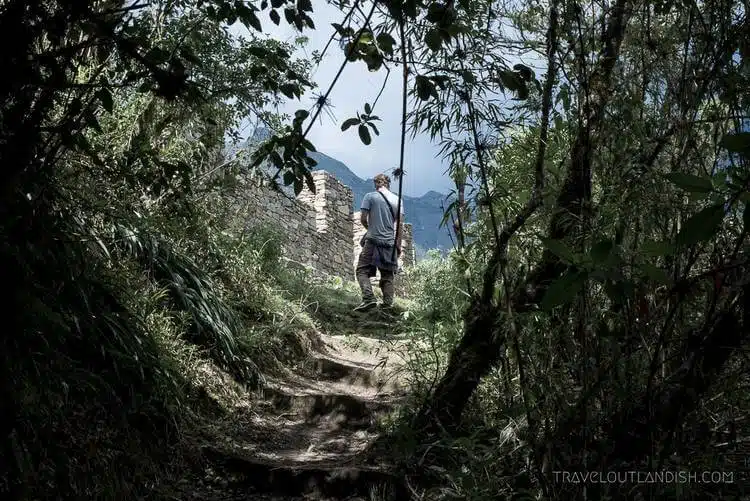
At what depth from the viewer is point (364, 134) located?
2049 mm

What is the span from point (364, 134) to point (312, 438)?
9.48 feet

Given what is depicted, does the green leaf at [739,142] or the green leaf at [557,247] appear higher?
the green leaf at [739,142]

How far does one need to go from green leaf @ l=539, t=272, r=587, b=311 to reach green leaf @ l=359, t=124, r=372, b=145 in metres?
1.06

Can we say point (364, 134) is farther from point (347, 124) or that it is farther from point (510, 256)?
point (510, 256)

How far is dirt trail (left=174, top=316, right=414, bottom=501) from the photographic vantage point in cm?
335

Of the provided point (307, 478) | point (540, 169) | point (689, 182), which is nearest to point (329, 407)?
point (307, 478)

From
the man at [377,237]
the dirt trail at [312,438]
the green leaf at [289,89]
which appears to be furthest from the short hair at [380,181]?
the green leaf at [289,89]

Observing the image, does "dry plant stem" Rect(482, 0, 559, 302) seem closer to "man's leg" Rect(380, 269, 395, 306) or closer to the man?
"man's leg" Rect(380, 269, 395, 306)

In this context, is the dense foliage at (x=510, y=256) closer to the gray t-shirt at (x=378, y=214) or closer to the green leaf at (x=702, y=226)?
the green leaf at (x=702, y=226)

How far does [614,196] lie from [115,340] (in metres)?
2.40

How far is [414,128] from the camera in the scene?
256 centimetres

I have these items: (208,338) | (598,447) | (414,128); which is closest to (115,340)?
(208,338)

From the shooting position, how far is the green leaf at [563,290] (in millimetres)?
1073

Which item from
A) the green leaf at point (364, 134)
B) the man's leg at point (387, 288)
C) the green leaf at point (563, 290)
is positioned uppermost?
the man's leg at point (387, 288)
